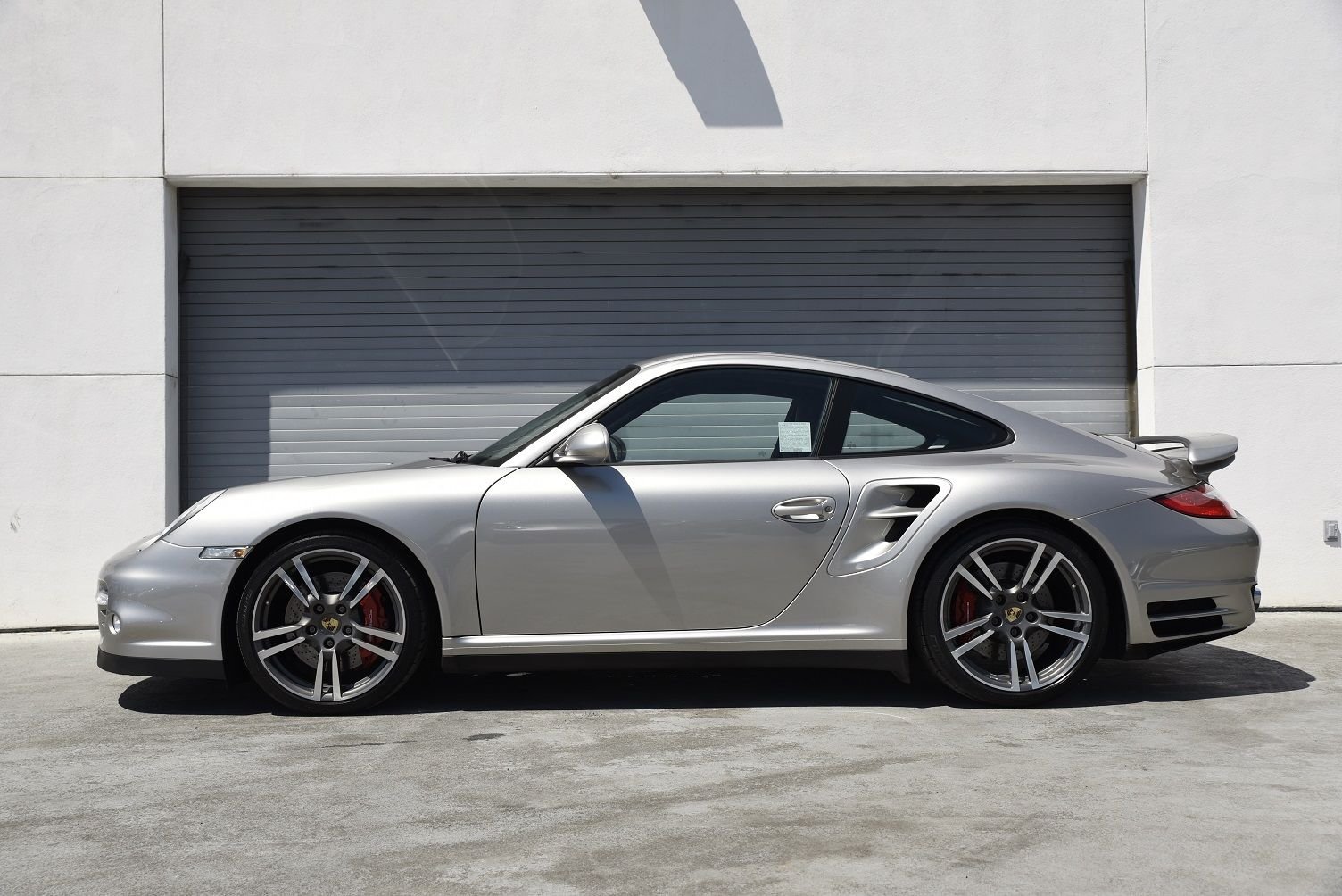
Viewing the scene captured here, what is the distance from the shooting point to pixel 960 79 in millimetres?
7988

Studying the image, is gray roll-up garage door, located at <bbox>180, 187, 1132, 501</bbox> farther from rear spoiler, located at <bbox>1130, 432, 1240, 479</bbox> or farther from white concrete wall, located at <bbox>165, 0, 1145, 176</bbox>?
rear spoiler, located at <bbox>1130, 432, 1240, 479</bbox>

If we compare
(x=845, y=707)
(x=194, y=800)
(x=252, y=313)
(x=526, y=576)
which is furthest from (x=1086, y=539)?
(x=252, y=313)

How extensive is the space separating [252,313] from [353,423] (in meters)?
0.96

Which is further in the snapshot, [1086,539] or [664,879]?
[1086,539]

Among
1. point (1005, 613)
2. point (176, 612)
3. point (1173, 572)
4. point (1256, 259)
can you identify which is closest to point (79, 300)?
point (176, 612)

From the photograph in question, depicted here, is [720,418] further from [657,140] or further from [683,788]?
[657,140]

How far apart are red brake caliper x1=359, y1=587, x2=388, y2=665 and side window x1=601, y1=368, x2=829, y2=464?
1.03m

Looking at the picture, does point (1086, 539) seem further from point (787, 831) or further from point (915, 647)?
point (787, 831)

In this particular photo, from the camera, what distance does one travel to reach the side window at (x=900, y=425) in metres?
4.94

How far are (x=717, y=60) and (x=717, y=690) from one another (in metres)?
4.28

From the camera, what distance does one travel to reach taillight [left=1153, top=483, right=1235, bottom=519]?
4.87 metres

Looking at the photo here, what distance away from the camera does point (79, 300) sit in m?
7.77

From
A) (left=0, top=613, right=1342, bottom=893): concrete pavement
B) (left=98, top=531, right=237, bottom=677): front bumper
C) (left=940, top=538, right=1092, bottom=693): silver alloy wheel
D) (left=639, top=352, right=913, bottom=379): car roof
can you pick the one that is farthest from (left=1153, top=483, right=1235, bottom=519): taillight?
(left=98, top=531, right=237, bottom=677): front bumper

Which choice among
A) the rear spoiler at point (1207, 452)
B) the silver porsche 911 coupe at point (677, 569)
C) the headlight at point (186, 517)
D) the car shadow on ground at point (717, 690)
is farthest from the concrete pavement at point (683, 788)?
the rear spoiler at point (1207, 452)
